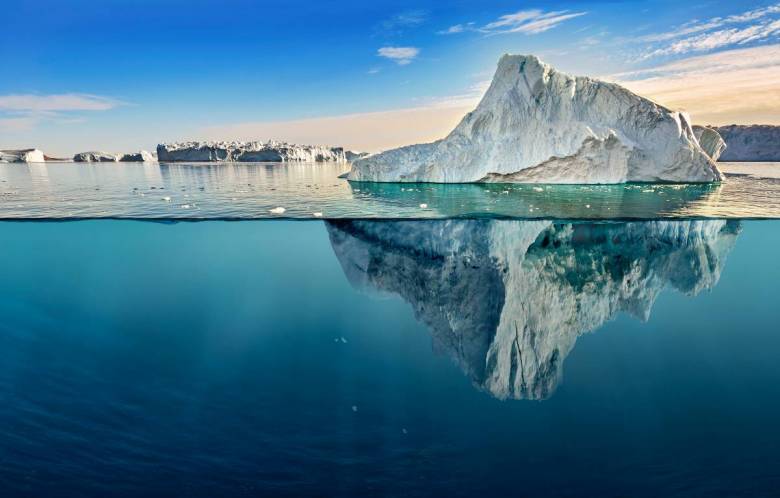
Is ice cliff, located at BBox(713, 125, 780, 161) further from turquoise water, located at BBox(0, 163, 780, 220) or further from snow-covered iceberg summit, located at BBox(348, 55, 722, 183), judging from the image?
turquoise water, located at BBox(0, 163, 780, 220)

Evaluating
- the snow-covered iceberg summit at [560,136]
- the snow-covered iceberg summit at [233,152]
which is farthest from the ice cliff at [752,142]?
the snow-covered iceberg summit at [233,152]

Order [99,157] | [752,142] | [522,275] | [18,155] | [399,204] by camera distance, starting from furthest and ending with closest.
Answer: [99,157] → [18,155] → [752,142] → [399,204] → [522,275]

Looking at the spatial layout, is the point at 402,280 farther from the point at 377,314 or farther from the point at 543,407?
the point at 543,407

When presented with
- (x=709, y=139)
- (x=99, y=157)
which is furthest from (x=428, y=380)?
(x=99, y=157)

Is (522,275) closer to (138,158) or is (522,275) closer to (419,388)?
(419,388)

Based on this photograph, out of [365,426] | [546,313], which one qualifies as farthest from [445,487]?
[546,313]

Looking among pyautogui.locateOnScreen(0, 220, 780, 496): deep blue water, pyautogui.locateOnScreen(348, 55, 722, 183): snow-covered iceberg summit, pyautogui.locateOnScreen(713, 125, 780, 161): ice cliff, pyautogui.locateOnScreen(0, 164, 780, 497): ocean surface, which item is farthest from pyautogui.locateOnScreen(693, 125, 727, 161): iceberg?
pyautogui.locateOnScreen(713, 125, 780, 161): ice cliff
